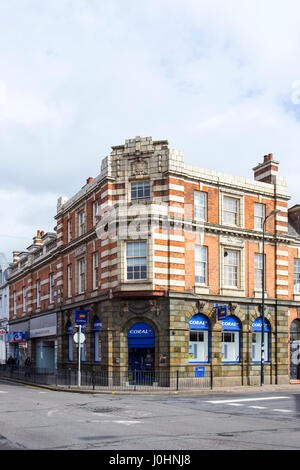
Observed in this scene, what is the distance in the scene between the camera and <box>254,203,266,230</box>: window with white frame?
36625 millimetres

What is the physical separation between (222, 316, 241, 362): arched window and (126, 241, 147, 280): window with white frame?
659 centimetres

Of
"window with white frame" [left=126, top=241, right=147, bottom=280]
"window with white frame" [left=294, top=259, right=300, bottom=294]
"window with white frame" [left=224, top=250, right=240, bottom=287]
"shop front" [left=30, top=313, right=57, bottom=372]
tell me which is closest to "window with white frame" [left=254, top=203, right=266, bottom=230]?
"window with white frame" [left=224, top=250, right=240, bottom=287]

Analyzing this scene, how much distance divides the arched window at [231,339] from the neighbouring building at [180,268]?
7cm

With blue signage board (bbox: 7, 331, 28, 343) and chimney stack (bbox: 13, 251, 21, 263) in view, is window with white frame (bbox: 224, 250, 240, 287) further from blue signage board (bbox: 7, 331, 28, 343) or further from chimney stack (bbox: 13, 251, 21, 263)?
chimney stack (bbox: 13, 251, 21, 263)

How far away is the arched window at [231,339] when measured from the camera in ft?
112

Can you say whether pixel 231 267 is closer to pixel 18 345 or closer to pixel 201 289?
pixel 201 289

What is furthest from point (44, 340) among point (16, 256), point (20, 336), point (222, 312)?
point (222, 312)

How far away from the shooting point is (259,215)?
36906 millimetres

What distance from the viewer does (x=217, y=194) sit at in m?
34.7

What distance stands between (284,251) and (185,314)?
32.9 ft

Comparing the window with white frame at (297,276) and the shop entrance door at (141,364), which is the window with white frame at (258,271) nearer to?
the window with white frame at (297,276)

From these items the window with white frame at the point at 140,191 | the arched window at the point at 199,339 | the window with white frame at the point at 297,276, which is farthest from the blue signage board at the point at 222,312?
the window with white frame at the point at 297,276

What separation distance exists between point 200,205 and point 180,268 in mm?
4530
